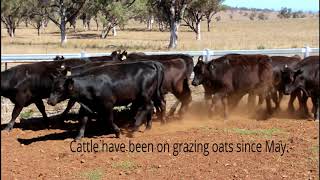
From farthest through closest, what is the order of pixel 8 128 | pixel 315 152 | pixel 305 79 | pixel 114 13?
pixel 114 13, pixel 305 79, pixel 8 128, pixel 315 152

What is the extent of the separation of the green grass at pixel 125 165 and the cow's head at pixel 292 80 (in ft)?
13.5

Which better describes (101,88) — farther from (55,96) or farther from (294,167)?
(294,167)

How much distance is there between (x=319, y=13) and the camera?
12.6 ft

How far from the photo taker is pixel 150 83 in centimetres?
888

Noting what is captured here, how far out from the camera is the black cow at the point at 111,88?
310 inches

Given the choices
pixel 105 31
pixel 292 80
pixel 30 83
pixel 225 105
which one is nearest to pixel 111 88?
pixel 30 83

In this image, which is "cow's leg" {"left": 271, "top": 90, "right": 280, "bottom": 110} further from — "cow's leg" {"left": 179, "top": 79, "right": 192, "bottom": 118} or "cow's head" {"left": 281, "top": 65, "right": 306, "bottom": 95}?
"cow's leg" {"left": 179, "top": 79, "right": 192, "bottom": 118}

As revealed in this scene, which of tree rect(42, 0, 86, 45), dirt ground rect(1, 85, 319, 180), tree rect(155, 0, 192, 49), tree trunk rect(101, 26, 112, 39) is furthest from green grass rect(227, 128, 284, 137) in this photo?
tree trunk rect(101, 26, 112, 39)

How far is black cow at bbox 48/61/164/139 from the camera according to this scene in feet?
25.8

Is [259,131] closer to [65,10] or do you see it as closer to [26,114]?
[26,114]

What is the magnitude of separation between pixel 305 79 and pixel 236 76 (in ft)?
6.06

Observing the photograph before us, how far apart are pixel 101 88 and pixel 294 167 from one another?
3.65 m

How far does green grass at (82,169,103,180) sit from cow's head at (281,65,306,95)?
4.54 metres

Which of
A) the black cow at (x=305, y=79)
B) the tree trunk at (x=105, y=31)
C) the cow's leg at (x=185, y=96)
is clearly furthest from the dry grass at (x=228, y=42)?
the tree trunk at (x=105, y=31)
